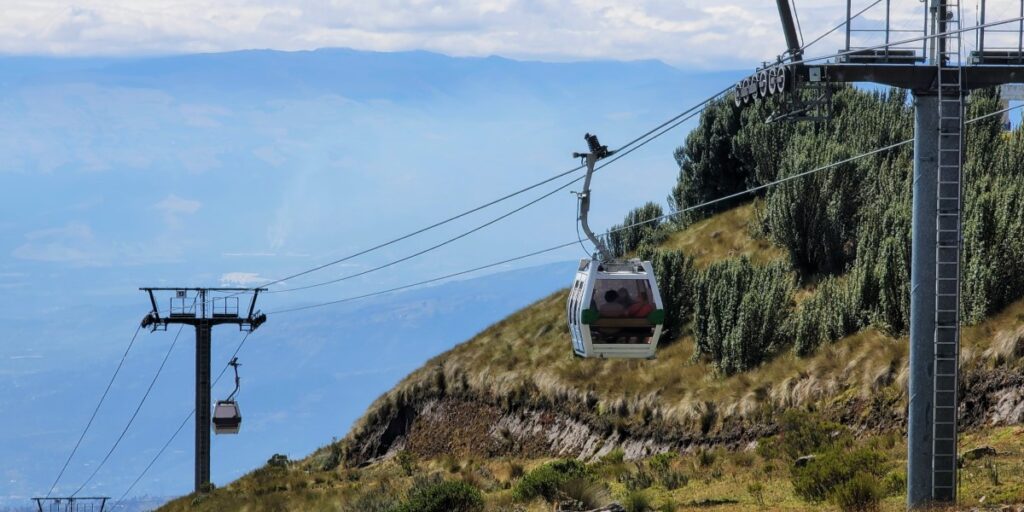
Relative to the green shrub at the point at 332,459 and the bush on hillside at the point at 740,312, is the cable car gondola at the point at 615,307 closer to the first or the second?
the bush on hillside at the point at 740,312

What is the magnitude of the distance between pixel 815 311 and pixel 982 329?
8019mm

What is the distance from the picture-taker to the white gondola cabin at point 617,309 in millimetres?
25266

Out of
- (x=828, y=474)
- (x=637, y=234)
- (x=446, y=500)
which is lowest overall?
(x=446, y=500)

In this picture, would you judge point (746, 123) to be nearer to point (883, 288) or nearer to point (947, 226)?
point (883, 288)

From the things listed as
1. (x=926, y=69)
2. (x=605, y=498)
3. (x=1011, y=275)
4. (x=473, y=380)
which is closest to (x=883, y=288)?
(x=1011, y=275)

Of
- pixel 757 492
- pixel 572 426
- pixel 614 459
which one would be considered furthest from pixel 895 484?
pixel 572 426

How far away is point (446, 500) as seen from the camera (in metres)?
26.2

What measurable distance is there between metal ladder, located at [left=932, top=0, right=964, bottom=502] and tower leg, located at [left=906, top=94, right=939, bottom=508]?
0.54 feet

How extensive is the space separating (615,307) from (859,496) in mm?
5797

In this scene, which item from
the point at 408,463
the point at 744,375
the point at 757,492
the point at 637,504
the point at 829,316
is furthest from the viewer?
the point at 408,463

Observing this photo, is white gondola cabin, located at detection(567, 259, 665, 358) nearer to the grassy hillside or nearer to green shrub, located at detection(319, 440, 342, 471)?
the grassy hillside

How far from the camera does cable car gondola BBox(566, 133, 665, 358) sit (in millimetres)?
25234

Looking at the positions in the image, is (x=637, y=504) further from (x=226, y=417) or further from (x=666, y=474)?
(x=226, y=417)

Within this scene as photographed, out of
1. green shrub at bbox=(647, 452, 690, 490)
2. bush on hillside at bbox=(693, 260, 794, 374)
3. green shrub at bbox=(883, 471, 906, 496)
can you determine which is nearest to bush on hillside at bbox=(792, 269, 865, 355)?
bush on hillside at bbox=(693, 260, 794, 374)
